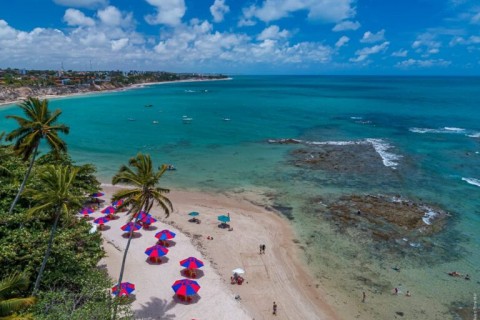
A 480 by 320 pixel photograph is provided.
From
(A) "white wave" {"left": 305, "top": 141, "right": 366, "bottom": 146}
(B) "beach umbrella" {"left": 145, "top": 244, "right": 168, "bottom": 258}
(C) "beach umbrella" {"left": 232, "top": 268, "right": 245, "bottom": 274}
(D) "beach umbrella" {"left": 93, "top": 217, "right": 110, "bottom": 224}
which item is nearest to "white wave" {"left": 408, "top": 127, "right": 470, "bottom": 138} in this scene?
(A) "white wave" {"left": 305, "top": 141, "right": 366, "bottom": 146}

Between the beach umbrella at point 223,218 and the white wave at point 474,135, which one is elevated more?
the beach umbrella at point 223,218

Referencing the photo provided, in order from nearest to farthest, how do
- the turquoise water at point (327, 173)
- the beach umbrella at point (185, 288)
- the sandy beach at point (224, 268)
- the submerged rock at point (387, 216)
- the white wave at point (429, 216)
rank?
the beach umbrella at point (185, 288)
the sandy beach at point (224, 268)
the turquoise water at point (327, 173)
the submerged rock at point (387, 216)
the white wave at point (429, 216)

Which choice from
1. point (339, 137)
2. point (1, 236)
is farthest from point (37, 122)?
point (339, 137)

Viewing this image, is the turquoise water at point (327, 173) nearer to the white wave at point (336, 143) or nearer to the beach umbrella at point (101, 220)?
the white wave at point (336, 143)

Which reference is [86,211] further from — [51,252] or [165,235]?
[51,252]

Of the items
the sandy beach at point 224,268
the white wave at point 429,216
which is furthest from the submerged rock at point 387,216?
the sandy beach at point 224,268

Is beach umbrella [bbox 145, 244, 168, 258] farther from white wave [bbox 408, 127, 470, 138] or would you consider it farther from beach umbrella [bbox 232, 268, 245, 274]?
white wave [bbox 408, 127, 470, 138]
